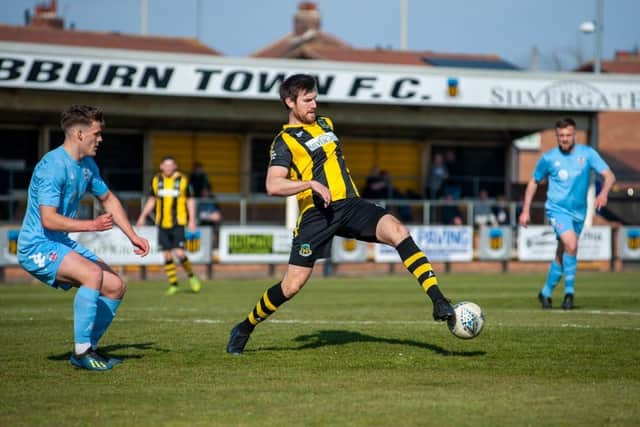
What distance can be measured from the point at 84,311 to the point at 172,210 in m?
11.2

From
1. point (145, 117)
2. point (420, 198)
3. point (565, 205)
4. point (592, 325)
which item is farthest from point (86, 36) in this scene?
point (592, 325)

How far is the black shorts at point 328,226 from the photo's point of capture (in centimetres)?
854

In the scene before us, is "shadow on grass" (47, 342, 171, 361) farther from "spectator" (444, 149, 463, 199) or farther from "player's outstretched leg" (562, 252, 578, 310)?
"spectator" (444, 149, 463, 199)

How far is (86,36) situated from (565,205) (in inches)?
1104

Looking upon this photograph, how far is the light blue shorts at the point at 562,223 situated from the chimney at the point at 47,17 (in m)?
44.7

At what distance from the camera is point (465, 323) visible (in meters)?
7.99

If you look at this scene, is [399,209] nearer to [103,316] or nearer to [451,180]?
[451,180]

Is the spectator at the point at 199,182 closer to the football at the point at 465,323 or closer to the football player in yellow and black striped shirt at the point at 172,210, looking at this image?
the football player in yellow and black striped shirt at the point at 172,210

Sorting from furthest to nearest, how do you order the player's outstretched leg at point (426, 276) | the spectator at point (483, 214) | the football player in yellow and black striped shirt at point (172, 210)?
the spectator at point (483, 214) → the football player in yellow and black striped shirt at point (172, 210) → the player's outstretched leg at point (426, 276)

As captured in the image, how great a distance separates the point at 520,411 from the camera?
6.10 m

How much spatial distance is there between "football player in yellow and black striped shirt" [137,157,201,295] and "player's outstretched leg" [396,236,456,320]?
10.9 meters

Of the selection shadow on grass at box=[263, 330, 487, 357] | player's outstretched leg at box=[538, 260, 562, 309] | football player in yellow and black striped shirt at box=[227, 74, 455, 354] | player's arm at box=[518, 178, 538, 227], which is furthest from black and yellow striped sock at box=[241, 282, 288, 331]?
player's outstretched leg at box=[538, 260, 562, 309]

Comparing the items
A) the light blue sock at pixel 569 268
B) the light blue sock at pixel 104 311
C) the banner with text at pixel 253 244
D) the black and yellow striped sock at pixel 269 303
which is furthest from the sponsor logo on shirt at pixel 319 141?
the banner with text at pixel 253 244

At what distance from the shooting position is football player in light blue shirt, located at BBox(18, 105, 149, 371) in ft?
25.6
